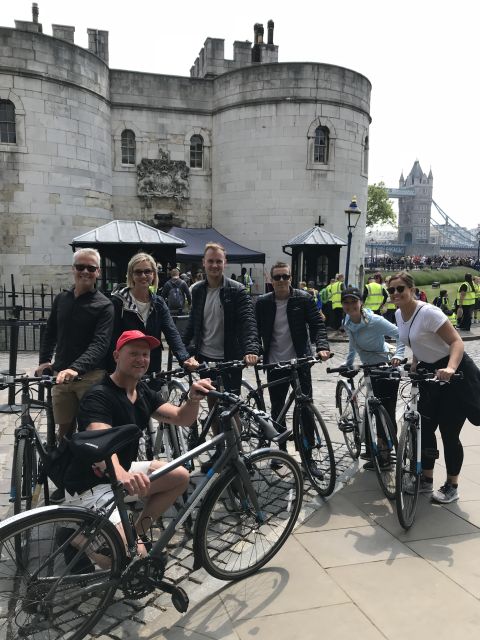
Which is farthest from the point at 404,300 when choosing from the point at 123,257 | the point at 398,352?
the point at 123,257

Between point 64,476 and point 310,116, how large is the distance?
66.0ft

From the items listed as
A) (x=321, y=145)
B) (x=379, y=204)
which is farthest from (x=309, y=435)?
(x=379, y=204)

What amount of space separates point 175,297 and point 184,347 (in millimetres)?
8009

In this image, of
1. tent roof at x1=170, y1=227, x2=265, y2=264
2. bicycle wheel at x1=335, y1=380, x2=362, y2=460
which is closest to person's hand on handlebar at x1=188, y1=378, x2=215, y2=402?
bicycle wheel at x1=335, y1=380, x2=362, y2=460

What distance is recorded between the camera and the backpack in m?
12.5

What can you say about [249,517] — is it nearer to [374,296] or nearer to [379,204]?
[374,296]

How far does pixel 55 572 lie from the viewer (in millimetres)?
2486

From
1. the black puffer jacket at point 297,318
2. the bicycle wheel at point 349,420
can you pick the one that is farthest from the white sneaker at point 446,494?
the black puffer jacket at point 297,318

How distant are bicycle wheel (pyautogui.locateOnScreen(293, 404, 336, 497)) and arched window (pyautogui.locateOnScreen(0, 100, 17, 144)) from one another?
17298 millimetres

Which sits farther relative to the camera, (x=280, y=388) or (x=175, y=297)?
(x=175, y=297)

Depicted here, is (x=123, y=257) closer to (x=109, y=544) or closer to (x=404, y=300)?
(x=404, y=300)

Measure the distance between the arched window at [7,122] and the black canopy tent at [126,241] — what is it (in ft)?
28.0

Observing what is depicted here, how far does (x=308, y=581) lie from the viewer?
3207mm

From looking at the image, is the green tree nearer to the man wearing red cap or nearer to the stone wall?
the stone wall
